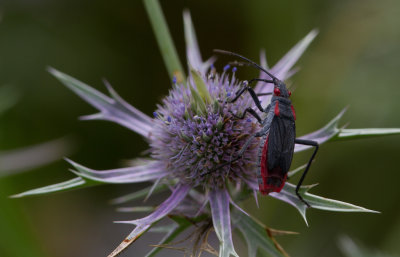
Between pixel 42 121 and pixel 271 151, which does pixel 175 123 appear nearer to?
pixel 271 151

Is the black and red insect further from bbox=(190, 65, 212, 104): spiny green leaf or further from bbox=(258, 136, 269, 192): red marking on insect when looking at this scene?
bbox=(190, 65, 212, 104): spiny green leaf

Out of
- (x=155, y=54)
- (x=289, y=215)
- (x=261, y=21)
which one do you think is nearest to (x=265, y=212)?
(x=289, y=215)

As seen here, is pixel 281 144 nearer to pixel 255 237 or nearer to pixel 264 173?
pixel 264 173

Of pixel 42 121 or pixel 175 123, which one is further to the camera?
pixel 42 121

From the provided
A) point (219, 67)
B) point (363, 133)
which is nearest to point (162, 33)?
point (363, 133)

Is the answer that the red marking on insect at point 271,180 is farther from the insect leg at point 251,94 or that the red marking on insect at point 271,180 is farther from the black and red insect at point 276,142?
the insect leg at point 251,94

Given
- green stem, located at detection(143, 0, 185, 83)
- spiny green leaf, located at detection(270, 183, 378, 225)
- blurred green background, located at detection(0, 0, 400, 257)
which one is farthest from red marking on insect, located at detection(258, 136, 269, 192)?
blurred green background, located at detection(0, 0, 400, 257)

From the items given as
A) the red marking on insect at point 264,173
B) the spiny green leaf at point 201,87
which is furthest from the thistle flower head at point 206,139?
the red marking on insect at point 264,173
